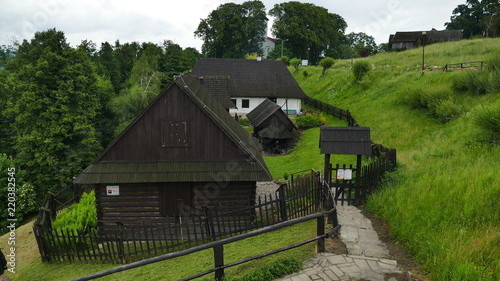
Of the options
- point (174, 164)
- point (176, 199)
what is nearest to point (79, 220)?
point (176, 199)

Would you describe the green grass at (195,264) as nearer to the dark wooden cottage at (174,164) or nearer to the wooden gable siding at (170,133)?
the dark wooden cottage at (174,164)

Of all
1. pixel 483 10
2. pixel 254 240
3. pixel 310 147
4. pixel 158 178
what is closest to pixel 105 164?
pixel 158 178

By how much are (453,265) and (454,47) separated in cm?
4018

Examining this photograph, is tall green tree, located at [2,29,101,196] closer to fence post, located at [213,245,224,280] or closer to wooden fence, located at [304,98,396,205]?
wooden fence, located at [304,98,396,205]

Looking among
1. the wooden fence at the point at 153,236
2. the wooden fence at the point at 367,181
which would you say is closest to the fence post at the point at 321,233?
the wooden fence at the point at 153,236

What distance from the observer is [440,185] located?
913 centimetres

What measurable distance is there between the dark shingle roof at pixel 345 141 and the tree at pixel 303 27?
183ft

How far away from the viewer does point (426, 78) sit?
1062 inches

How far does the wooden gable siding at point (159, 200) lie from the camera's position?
12594 millimetres

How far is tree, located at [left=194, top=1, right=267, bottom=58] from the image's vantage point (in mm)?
66812

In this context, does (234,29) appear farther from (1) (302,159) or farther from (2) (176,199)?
(2) (176,199)

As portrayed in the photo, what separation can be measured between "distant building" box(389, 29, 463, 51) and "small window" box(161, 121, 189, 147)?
55805 mm

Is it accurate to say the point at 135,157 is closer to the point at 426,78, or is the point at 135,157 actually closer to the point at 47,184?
the point at 47,184

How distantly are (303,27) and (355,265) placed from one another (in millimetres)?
64925
